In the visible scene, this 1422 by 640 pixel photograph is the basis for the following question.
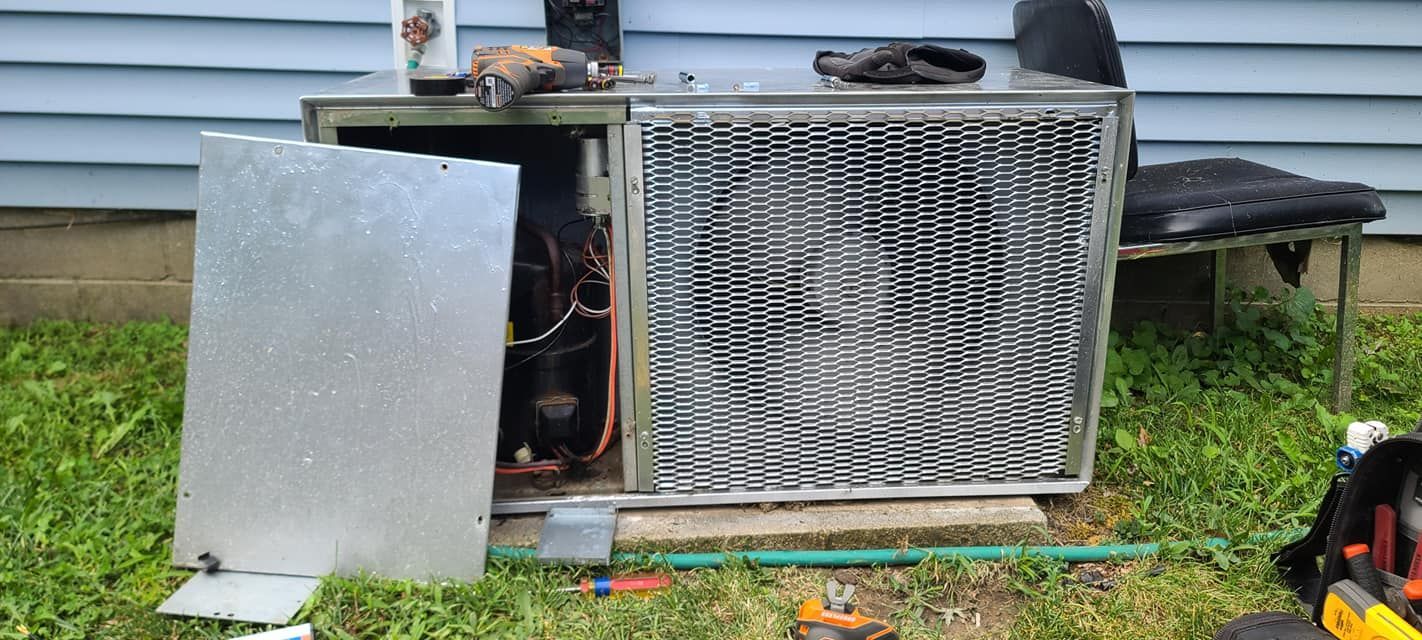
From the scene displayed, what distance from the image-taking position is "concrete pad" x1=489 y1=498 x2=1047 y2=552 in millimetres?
2326

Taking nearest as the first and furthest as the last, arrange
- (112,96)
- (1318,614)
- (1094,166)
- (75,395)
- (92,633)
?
(1318,614) < (92,633) < (1094,166) < (75,395) < (112,96)

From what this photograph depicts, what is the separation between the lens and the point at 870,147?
2.16 meters

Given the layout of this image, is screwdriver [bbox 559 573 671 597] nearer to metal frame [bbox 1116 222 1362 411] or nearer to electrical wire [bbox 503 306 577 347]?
electrical wire [bbox 503 306 577 347]

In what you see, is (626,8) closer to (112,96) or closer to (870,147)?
(870,147)

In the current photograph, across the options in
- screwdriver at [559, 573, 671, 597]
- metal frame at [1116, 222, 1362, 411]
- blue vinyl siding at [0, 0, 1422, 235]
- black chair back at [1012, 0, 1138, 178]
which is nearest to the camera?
screwdriver at [559, 573, 671, 597]

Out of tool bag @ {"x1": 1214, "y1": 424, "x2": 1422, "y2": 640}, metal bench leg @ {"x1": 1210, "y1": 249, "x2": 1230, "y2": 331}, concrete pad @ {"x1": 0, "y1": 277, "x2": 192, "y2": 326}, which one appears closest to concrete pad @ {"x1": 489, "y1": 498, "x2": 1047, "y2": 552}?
tool bag @ {"x1": 1214, "y1": 424, "x2": 1422, "y2": 640}

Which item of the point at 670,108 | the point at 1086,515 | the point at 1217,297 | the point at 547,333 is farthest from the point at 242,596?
the point at 1217,297

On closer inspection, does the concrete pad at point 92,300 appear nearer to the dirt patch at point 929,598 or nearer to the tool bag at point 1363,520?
the dirt patch at point 929,598

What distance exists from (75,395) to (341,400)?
148cm

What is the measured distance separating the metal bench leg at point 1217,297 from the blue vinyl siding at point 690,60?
36 cm

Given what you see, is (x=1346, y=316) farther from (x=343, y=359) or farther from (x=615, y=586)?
(x=343, y=359)

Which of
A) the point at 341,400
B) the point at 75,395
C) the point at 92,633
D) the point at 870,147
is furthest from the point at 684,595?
the point at 75,395

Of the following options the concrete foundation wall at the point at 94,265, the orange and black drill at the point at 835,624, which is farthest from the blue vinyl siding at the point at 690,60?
the orange and black drill at the point at 835,624

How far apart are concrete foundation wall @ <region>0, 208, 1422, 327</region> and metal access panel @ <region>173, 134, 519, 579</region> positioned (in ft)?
5.29
